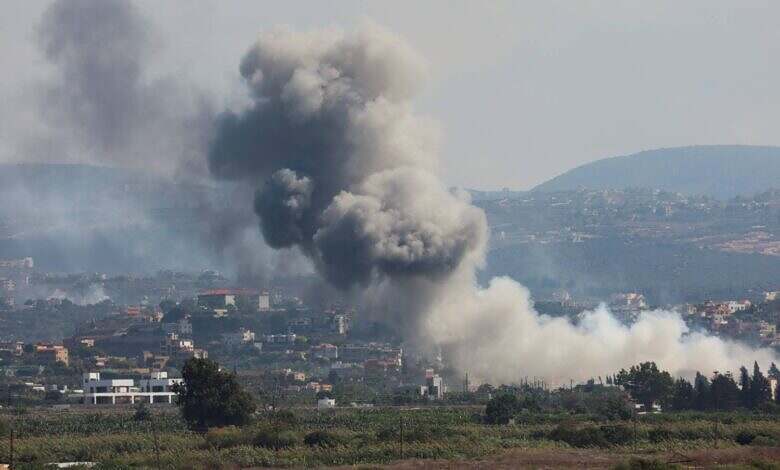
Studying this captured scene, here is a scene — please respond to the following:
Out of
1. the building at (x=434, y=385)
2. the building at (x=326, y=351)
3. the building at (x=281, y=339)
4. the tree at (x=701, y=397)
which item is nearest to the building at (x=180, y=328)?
the building at (x=281, y=339)

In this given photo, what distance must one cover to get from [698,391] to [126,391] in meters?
41.8

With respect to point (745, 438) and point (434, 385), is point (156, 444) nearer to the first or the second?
point (745, 438)

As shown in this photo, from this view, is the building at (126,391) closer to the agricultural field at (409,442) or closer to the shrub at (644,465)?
the agricultural field at (409,442)

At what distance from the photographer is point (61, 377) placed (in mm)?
145875

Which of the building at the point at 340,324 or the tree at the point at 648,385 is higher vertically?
the building at the point at 340,324

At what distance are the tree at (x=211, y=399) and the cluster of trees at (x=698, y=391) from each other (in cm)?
2571

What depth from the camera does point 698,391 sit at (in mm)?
96000

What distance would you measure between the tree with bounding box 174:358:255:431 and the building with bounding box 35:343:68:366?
263ft

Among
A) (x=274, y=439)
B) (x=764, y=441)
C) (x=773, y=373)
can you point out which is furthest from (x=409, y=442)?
(x=773, y=373)

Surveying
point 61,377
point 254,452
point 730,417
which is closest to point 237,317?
point 61,377

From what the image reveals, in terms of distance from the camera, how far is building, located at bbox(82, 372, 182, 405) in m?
119

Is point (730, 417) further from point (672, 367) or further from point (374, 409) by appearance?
point (672, 367)

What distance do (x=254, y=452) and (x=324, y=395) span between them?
2035 inches

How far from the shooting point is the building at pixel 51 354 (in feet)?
533
